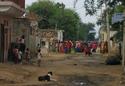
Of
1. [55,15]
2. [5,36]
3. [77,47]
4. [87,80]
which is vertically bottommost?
[87,80]

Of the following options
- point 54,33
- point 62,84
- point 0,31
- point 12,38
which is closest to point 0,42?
point 0,31

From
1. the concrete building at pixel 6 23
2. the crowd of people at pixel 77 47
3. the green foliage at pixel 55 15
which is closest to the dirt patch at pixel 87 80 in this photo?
the concrete building at pixel 6 23

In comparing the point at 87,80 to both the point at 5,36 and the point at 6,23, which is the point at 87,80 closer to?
the point at 5,36

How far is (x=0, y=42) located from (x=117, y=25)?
35.2ft

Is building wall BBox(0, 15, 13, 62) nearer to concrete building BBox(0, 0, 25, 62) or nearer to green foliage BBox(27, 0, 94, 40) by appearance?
concrete building BBox(0, 0, 25, 62)

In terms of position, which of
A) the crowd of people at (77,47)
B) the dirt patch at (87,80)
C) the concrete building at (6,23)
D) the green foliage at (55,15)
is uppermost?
the green foliage at (55,15)

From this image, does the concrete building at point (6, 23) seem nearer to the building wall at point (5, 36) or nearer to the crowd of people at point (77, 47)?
the building wall at point (5, 36)

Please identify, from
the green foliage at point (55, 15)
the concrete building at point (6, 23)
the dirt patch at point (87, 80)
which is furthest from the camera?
the green foliage at point (55, 15)

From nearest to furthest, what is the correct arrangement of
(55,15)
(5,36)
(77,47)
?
(5,36) → (77,47) → (55,15)

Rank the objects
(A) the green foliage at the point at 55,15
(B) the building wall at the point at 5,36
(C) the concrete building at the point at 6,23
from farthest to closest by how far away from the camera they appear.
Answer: (A) the green foliage at the point at 55,15
(B) the building wall at the point at 5,36
(C) the concrete building at the point at 6,23

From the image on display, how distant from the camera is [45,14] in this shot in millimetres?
105250

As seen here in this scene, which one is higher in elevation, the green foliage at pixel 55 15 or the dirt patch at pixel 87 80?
the green foliage at pixel 55 15

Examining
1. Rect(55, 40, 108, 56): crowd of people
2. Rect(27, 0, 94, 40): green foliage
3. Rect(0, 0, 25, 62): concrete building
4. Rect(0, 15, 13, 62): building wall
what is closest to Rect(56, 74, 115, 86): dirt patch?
Rect(0, 0, 25, 62): concrete building

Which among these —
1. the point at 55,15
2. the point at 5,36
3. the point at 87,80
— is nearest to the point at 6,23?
the point at 5,36
